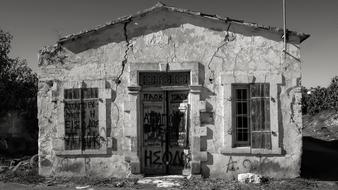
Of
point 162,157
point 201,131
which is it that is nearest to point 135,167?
point 162,157

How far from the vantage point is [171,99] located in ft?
33.0

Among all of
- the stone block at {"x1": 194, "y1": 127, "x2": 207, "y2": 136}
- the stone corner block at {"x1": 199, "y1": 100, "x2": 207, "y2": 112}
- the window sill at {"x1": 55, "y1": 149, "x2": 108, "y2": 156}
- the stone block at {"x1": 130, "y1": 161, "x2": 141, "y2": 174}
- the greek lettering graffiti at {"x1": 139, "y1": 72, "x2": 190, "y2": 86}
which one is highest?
the greek lettering graffiti at {"x1": 139, "y1": 72, "x2": 190, "y2": 86}

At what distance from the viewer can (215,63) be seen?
31.6ft

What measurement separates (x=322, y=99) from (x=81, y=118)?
2001 cm

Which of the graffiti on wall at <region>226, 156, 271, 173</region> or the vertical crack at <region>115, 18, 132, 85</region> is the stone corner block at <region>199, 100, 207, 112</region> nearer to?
the graffiti on wall at <region>226, 156, 271, 173</region>

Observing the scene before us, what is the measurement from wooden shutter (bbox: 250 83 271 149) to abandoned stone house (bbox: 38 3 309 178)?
24 mm

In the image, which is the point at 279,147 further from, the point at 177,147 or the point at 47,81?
the point at 47,81

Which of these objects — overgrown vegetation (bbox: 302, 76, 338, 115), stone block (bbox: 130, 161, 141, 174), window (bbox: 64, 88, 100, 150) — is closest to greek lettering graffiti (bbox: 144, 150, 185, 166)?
stone block (bbox: 130, 161, 141, 174)

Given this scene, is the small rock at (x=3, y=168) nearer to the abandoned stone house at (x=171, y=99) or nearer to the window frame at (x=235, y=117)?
the abandoned stone house at (x=171, y=99)

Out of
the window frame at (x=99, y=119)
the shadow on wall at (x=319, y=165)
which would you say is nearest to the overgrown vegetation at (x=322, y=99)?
the shadow on wall at (x=319, y=165)

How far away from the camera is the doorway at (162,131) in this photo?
9.97 metres

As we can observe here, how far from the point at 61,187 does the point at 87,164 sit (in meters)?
1.02

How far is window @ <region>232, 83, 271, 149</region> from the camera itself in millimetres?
9453

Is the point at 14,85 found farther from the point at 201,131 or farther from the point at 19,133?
the point at 201,131
